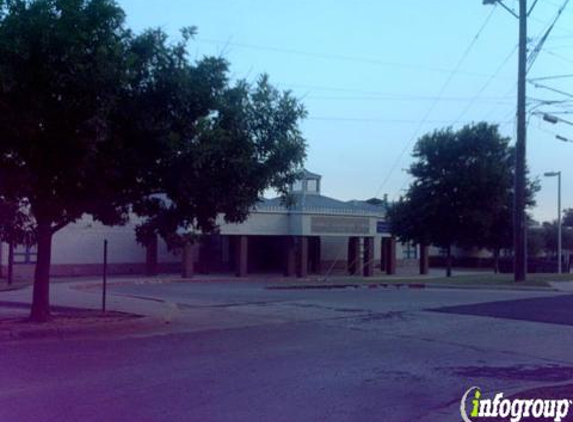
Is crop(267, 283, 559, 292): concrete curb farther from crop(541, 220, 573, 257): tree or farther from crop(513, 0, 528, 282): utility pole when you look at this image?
crop(541, 220, 573, 257): tree

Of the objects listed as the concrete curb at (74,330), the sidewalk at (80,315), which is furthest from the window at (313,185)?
the concrete curb at (74,330)

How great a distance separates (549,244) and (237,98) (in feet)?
219

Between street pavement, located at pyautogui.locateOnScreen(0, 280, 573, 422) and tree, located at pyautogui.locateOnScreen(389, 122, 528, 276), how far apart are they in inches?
838

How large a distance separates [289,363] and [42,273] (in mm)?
6720

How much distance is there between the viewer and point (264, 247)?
178ft

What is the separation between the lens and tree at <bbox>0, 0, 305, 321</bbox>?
14680 mm

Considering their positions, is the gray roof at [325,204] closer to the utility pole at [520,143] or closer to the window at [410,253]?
the window at [410,253]

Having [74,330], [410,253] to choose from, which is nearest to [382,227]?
[410,253]

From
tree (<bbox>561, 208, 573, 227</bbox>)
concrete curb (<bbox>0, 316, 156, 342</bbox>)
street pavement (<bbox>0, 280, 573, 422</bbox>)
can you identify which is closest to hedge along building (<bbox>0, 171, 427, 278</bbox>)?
street pavement (<bbox>0, 280, 573, 422</bbox>)

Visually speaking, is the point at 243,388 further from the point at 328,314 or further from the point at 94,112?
the point at 328,314

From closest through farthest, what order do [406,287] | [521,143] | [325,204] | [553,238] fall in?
[406,287] → [521,143] → [325,204] → [553,238]

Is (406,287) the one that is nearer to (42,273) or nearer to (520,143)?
(520,143)

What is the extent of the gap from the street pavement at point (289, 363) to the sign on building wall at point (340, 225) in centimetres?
2295

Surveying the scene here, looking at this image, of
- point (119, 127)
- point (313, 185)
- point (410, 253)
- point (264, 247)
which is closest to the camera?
point (119, 127)
